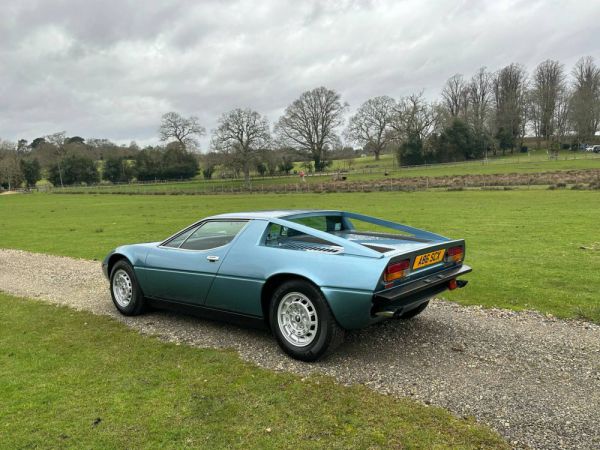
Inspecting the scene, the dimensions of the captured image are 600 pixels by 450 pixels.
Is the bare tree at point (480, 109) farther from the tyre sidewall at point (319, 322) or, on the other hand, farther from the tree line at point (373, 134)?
the tyre sidewall at point (319, 322)

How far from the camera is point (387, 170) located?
7044 centimetres

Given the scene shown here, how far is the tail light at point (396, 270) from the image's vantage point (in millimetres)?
3998

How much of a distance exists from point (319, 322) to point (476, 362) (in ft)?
5.39

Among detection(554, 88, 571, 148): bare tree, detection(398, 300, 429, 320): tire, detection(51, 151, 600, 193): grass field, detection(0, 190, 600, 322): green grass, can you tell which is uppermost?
detection(554, 88, 571, 148): bare tree

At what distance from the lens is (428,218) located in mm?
18578

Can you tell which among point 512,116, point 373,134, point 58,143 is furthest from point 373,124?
point 58,143

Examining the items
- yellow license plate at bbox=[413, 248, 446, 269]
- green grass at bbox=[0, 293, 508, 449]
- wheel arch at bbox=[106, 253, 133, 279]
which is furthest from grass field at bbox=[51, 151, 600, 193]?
green grass at bbox=[0, 293, 508, 449]

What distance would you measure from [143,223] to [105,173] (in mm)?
72207

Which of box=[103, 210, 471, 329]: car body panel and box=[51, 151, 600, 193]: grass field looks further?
box=[51, 151, 600, 193]: grass field

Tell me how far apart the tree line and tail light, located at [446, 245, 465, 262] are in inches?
2433

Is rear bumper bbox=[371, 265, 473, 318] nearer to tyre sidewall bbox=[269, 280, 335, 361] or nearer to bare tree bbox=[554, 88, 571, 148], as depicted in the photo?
tyre sidewall bbox=[269, 280, 335, 361]

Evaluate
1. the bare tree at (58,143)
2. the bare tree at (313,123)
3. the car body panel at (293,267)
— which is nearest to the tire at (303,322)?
the car body panel at (293,267)

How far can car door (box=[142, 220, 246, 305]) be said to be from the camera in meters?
5.10

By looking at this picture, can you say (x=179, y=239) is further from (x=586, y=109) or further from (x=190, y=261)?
(x=586, y=109)
